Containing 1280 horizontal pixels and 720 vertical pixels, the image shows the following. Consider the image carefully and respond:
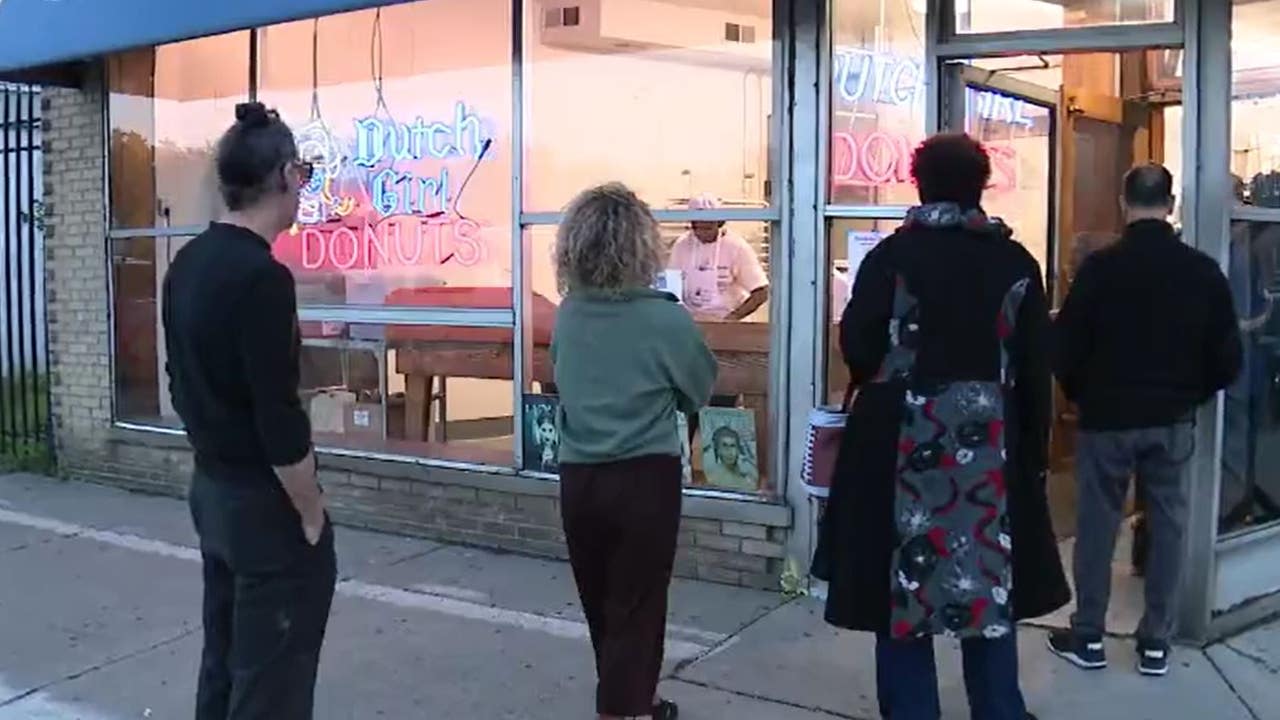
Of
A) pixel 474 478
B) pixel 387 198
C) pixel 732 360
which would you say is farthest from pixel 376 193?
pixel 732 360

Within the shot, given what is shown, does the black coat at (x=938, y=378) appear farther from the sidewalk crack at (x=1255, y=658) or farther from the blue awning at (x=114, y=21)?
the blue awning at (x=114, y=21)

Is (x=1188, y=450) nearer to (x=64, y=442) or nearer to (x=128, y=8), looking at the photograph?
(x=128, y=8)

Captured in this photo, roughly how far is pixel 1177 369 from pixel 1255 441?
3.74 ft

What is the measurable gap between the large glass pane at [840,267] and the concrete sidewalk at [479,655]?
97cm

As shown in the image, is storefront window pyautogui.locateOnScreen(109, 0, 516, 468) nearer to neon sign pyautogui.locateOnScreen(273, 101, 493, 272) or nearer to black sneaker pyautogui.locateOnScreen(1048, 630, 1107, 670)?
neon sign pyautogui.locateOnScreen(273, 101, 493, 272)

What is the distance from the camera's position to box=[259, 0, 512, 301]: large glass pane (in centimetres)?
702

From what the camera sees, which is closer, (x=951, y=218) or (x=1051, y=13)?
(x=951, y=218)

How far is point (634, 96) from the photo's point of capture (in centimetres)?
682

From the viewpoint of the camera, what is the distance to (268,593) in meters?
3.33

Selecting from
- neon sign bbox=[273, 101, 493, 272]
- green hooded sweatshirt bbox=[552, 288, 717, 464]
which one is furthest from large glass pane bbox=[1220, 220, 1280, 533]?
neon sign bbox=[273, 101, 493, 272]

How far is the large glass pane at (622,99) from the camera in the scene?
6586 mm

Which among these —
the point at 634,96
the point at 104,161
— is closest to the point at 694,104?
the point at 634,96

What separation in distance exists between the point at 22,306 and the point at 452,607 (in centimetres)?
537

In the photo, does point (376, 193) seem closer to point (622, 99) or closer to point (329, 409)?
point (329, 409)
